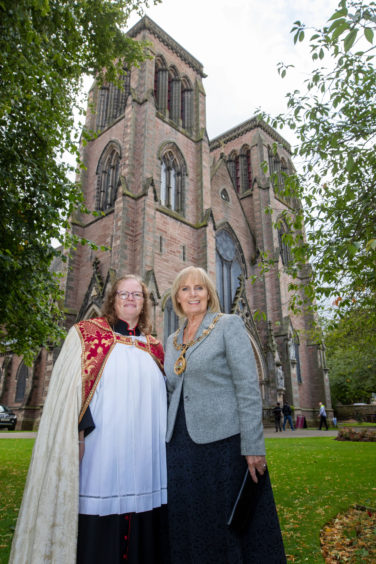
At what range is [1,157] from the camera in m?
7.07

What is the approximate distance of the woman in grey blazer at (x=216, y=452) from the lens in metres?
2.33

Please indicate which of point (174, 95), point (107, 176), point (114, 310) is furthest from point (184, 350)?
point (174, 95)

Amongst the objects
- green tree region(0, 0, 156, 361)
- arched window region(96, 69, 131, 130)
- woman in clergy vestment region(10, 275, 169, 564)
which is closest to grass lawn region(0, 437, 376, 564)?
woman in clergy vestment region(10, 275, 169, 564)

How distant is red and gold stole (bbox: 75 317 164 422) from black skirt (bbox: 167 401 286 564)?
Answer: 765mm

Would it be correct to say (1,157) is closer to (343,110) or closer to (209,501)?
(343,110)

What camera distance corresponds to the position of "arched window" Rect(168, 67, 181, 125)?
23.3 meters

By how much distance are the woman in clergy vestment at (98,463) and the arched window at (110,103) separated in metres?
22.1

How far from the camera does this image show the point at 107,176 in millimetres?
21766

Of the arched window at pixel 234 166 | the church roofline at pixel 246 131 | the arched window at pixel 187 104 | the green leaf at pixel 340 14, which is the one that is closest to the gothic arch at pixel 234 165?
the arched window at pixel 234 166

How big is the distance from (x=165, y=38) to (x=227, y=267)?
1488cm

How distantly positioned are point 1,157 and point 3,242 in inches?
62.5

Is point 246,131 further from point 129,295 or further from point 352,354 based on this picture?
point 129,295

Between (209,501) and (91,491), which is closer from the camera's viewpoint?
(209,501)

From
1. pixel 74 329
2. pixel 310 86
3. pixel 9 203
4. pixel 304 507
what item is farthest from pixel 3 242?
pixel 304 507
